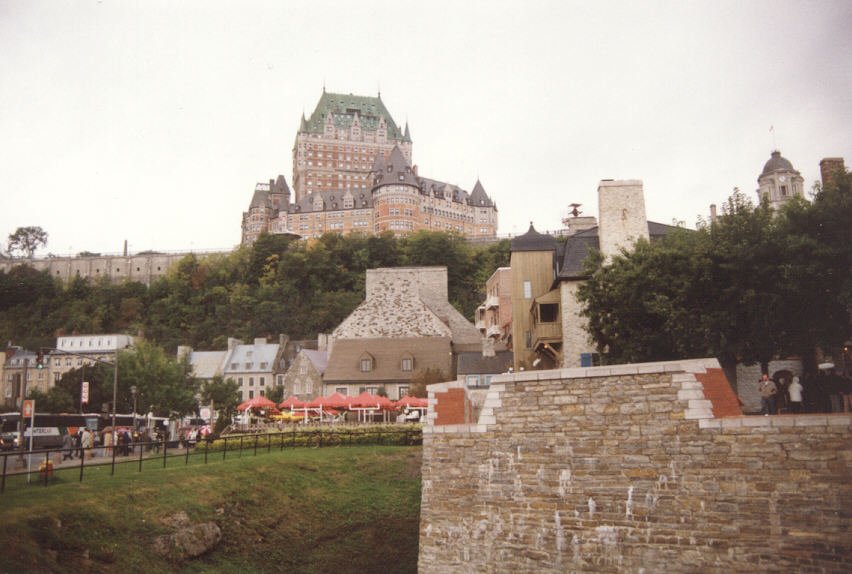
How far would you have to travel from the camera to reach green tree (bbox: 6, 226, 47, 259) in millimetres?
152875

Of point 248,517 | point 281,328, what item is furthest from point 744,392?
point 281,328

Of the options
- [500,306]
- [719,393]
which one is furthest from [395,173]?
[719,393]

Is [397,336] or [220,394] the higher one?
[397,336]

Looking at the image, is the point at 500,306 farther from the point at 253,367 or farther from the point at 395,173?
the point at 395,173

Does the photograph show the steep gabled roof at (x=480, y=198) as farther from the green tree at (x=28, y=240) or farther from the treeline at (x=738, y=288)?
the treeline at (x=738, y=288)

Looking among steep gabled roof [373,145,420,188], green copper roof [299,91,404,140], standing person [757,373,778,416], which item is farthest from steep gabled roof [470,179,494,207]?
standing person [757,373,778,416]

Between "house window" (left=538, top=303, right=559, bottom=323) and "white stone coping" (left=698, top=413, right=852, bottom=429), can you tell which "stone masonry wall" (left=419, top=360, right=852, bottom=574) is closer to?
"white stone coping" (left=698, top=413, right=852, bottom=429)

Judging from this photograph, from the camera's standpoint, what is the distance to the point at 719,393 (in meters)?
15.2

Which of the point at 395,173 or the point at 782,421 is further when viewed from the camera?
the point at 395,173

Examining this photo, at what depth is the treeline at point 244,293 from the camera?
108000 mm

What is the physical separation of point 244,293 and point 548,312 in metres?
85.0

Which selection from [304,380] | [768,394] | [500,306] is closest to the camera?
[768,394]

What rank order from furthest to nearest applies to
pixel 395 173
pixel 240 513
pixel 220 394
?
pixel 395 173 → pixel 220 394 → pixel 240 513

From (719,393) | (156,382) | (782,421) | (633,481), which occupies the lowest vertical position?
(633,481)
